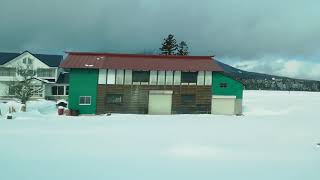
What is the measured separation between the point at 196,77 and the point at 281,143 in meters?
21.5

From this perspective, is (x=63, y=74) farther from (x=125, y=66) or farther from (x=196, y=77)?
(x=196, y=77)

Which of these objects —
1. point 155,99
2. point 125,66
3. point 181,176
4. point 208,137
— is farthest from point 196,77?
point 181,176

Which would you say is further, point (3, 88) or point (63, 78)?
point (63, 78)

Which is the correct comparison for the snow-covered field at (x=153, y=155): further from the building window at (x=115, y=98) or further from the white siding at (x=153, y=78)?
the white siding at (x=153, y=78)

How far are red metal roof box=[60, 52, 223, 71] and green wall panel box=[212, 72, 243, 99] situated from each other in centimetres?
106

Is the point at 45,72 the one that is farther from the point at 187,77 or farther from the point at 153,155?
the point at 153,155

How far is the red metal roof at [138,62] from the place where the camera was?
37.6 metres

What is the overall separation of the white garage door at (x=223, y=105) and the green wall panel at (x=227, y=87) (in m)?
0.55

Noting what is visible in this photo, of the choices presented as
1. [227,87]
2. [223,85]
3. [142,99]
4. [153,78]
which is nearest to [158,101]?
[142,99]

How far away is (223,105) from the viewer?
38969mm

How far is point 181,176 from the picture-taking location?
10.5m

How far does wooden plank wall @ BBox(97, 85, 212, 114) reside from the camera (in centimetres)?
3728

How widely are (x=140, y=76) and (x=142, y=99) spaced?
8.23ft

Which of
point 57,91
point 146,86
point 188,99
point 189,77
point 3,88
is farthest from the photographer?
point 3,88
